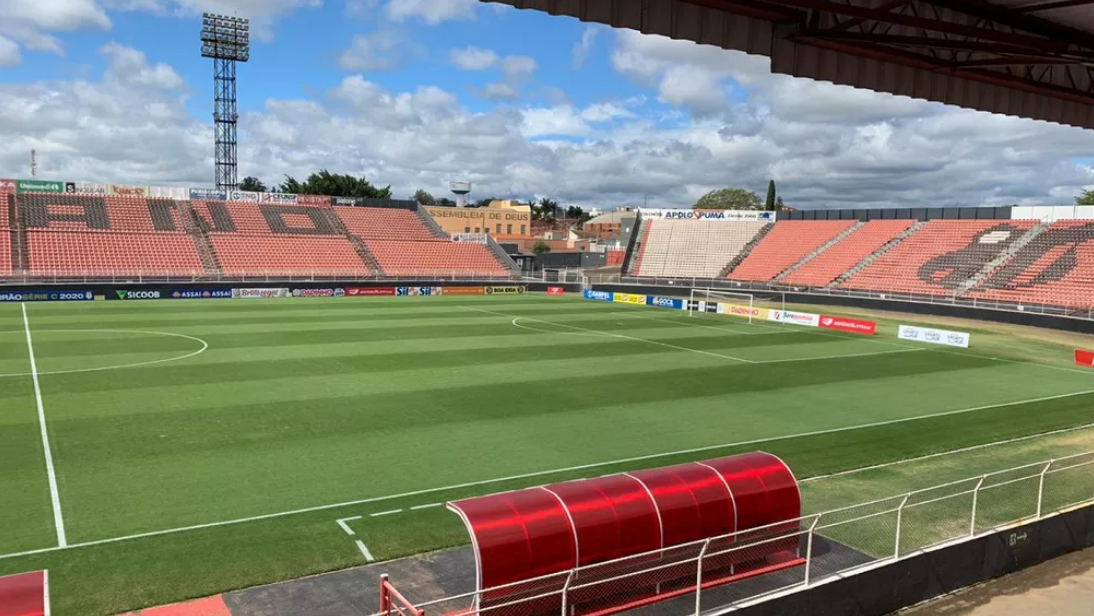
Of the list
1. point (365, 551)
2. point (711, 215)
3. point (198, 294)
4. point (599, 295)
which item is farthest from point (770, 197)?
point (365, 551)

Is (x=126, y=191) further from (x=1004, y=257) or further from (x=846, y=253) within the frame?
(x=1004, y=257)

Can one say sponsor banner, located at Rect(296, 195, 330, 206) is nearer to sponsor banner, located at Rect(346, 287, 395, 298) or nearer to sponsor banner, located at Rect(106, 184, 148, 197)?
sponsor banner, located at Rect(106, 184, 148, 197)

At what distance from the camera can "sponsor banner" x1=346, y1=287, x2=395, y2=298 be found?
56938mm

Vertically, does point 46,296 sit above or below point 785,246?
below

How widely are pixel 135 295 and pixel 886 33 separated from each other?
50.5m

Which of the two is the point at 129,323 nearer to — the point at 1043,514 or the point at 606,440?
the point at 606,440

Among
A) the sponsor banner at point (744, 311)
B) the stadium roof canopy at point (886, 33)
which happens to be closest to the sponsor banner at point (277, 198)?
the sponsor banner at point (744, 311)

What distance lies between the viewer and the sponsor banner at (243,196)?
2771 inches

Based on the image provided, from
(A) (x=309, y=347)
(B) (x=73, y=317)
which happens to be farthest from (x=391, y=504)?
(B) (x=73, y=317)

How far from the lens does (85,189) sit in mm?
64688

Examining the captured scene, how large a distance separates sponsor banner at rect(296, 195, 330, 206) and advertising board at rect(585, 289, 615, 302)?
29.5m

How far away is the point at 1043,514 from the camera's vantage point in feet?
41.3

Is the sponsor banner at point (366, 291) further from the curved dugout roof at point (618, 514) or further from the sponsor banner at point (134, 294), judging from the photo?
the curved dugout roof at point (618, 514)

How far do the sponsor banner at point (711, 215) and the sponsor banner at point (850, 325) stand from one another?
123 ft
